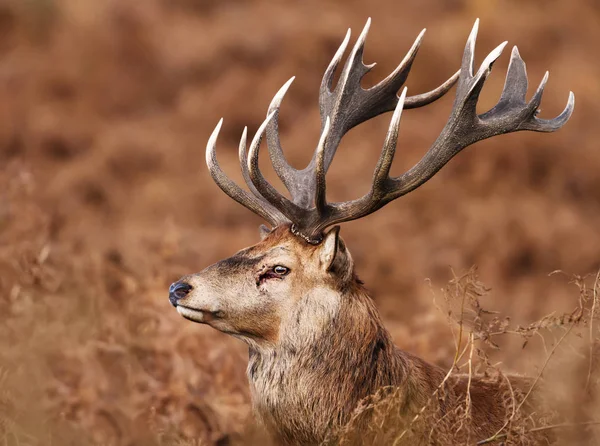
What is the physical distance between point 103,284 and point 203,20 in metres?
10.6

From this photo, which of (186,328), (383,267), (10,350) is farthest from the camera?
(383,267)

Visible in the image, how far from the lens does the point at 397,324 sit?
341 inches

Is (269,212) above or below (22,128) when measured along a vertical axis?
below

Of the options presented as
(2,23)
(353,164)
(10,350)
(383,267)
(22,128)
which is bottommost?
(383,267)

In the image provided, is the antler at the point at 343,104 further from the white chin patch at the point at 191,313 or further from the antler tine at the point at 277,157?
the white chin patch at the point at 191,313

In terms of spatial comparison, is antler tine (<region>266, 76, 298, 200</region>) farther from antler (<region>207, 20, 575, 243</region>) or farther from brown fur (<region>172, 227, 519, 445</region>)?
brown fur (<region>172, 227, 519, 445</region>)

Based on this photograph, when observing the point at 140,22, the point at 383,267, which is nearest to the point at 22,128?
the point at 140,22

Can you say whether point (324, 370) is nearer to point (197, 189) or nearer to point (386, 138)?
point (386, 138)

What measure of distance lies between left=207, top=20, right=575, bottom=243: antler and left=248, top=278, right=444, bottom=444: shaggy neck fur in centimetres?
38

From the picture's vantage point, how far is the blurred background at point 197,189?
6367 millimetres

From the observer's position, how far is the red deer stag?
14.7ft

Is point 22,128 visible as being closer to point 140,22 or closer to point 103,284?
point 140,22

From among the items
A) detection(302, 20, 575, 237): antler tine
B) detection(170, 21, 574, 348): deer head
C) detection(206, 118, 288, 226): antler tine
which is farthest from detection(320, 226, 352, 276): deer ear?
detection(206, 118, 288, 226): antler tine

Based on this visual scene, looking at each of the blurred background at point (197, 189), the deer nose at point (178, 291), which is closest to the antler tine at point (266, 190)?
the deer nose at point (178, 291)
